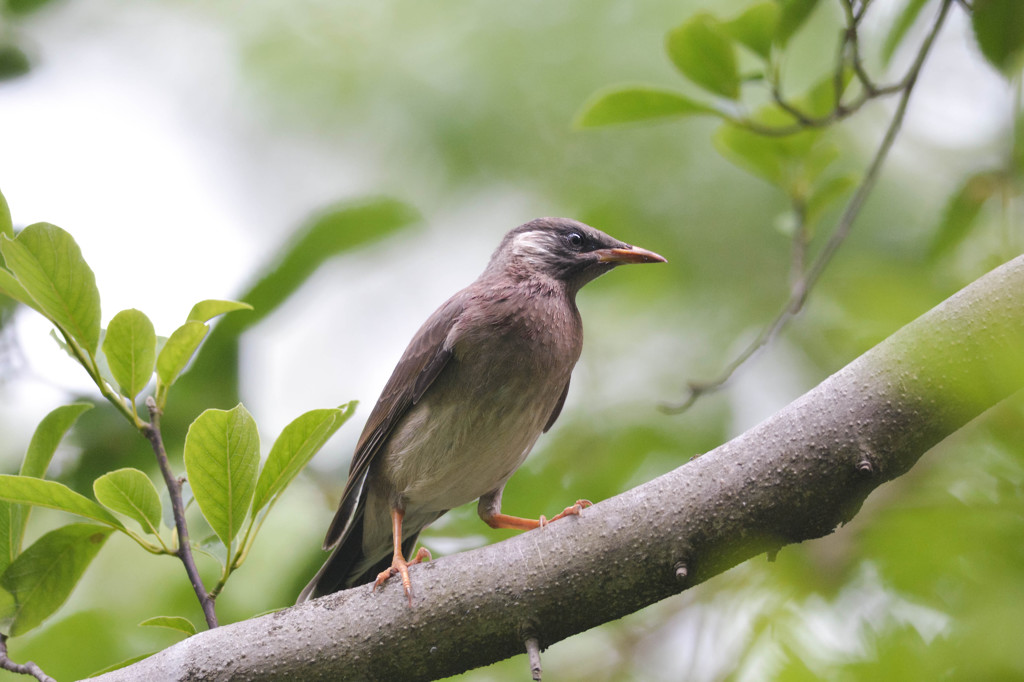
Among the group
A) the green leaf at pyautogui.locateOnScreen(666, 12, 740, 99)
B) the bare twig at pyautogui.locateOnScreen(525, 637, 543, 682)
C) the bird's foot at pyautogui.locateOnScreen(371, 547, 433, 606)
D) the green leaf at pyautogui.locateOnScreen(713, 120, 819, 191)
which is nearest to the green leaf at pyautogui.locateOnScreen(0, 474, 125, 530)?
the bird's foot at pyautogui.locateOnScreen(371, 547, 433, 606)

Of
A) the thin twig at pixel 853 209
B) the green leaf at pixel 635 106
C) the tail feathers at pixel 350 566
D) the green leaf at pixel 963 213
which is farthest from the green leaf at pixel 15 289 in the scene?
the green leaf at pixel 963 213

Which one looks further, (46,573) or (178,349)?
(46,573)

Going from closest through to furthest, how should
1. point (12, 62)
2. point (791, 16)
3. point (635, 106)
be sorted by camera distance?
point (791, 16)
point (635, 106)
point (12, 62)

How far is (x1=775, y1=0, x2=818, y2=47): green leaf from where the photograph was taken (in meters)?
2.85

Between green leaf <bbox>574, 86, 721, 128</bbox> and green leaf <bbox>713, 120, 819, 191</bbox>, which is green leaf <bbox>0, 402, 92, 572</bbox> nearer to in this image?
green leaf <bbox>574, 86, 721, 128</bbox>

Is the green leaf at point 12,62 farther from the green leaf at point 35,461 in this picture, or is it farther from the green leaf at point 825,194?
the green leaf at point 825,194

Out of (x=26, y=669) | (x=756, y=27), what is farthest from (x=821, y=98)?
(x=26, y=669)

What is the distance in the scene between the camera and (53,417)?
8.61 feet

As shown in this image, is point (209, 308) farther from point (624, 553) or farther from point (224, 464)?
point (624, 553)

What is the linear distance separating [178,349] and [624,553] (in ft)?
4.33

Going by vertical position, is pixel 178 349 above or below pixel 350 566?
above

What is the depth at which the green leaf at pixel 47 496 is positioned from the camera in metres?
2.26

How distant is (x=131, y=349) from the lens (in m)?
2.39

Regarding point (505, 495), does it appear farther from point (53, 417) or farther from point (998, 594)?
point (998, 594)
